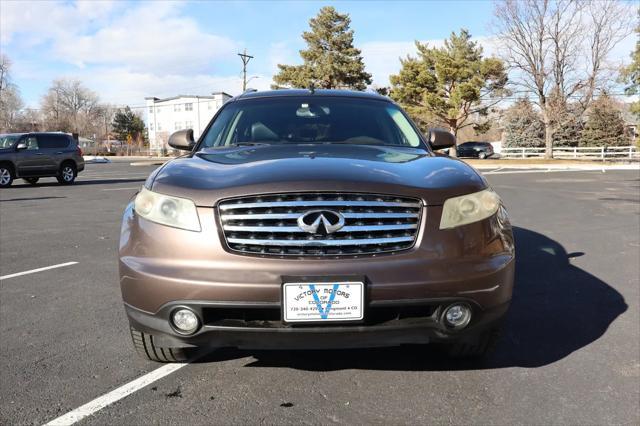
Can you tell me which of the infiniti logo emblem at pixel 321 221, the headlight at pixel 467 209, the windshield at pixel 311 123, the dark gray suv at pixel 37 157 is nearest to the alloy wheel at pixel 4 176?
the dark gray suv at pixel 37 157

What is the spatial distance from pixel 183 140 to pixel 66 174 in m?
16.4

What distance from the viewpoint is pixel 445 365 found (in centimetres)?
300

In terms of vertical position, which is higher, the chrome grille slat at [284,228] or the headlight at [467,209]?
the headlight at [467,209]

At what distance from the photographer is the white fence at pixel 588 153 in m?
39.3

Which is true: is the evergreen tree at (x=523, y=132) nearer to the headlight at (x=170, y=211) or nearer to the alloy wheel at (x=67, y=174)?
the alloy wheel at (x=67, y=174)

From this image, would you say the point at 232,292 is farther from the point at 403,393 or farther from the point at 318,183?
the point at 403,393

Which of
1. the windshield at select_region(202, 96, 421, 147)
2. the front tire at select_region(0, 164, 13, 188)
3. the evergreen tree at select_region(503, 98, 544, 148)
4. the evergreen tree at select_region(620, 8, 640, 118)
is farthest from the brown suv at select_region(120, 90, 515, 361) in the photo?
the evergreen tree at select_region(503, 98, 544, 148)

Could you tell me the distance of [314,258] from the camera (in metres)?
2.29

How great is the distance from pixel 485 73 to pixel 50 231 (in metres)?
38.3

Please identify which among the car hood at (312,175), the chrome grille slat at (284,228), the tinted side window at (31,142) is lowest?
the chrome grille slat at (284,228)

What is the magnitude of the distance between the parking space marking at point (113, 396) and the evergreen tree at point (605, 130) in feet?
169

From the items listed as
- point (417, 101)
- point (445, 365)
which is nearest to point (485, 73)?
point (417, 101)

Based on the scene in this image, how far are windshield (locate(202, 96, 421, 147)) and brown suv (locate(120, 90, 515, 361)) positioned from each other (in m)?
1.14

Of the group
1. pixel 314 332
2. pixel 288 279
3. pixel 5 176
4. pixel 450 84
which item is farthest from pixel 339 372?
pixel 450 84
